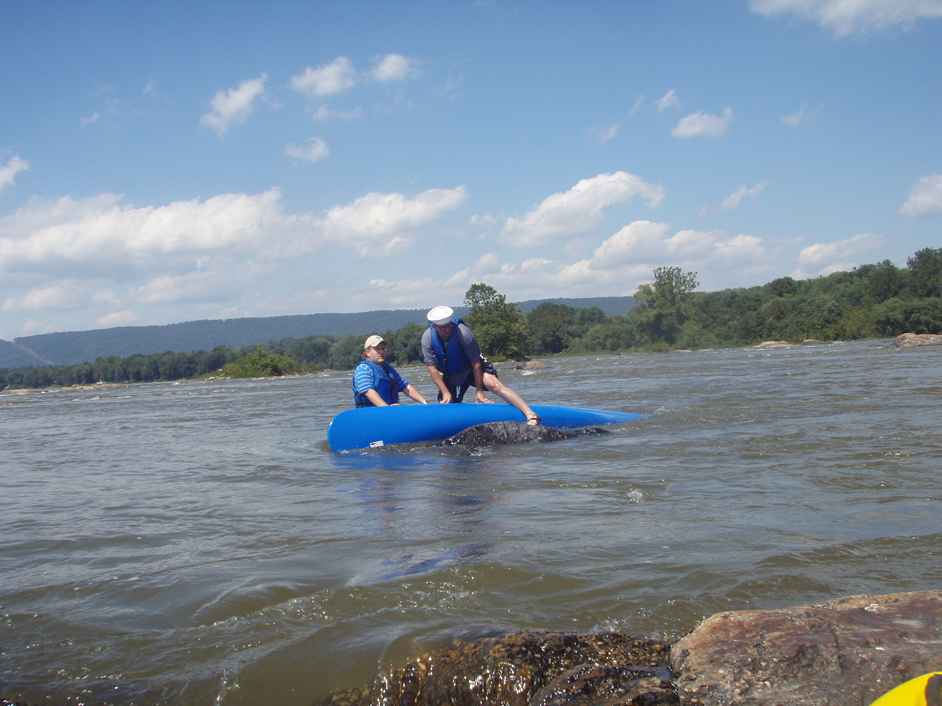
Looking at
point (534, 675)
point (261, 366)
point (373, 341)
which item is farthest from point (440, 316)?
point (261, 366)

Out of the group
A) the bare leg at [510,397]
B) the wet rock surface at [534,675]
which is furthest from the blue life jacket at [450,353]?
the wet rock surface at [534,675]

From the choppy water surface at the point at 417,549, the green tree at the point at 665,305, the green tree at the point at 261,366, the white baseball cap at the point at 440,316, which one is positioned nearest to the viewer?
the choppy water surface at the point at 417,549

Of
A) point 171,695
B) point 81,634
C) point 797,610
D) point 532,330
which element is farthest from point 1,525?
point 532,330

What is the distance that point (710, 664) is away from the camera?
2295 mm

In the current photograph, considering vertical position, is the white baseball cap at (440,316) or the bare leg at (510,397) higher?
the white baseball cap at (440,316)

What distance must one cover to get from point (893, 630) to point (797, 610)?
11.6 inches

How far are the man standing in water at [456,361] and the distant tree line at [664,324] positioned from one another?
48.5 metres

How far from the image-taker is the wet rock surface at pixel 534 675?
227 centimetres

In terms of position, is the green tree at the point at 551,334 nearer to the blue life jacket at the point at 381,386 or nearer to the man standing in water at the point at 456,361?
the blue life jacket at the point at 381,386

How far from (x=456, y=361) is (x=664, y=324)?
7636 centimetres

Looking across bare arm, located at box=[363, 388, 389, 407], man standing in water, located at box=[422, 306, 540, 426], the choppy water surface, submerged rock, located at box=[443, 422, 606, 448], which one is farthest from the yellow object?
bare arm, located at box=[363, 388, 389, 407]

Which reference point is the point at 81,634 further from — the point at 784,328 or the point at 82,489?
the point at 784,328

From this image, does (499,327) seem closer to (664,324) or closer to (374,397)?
(664,324)

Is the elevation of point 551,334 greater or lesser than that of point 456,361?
greater
